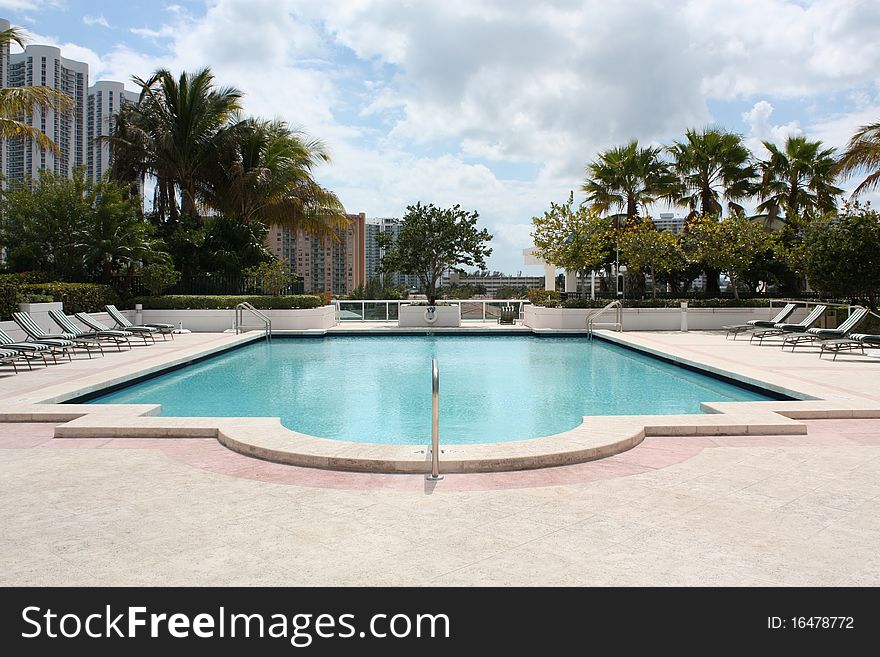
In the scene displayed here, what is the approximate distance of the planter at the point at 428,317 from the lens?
22141 mm

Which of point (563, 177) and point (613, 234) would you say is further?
point (563, 177)

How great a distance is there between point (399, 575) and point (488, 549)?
573mm

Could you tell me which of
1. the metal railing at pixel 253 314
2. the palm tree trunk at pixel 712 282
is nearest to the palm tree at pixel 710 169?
the palm tree trunk at pixel 712 282

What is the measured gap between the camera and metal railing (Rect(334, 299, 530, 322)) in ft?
78.0

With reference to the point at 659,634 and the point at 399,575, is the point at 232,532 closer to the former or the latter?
the point at 399,575

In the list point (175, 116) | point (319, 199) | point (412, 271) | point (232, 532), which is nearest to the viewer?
point (232, 532)

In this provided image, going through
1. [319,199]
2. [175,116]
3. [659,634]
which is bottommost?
[659,634]

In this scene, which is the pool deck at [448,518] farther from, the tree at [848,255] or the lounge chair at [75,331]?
the tree at [848,255]

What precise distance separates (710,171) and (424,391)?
20774mm

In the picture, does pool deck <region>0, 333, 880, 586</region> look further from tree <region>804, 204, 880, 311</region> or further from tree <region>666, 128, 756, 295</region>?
tree <region>666, 128, 756, 295</region>

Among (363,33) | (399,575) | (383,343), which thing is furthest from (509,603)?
(383,343)

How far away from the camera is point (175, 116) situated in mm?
23562

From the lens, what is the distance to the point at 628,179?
27094 millimetres

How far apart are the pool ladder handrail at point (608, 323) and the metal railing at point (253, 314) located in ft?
32.0
